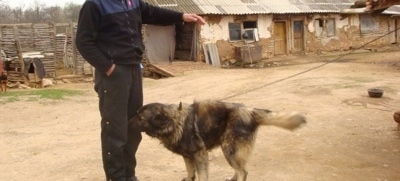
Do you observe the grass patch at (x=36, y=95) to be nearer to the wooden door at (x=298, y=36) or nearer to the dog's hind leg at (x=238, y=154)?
the dog's hind leg at (x=238, y=154)

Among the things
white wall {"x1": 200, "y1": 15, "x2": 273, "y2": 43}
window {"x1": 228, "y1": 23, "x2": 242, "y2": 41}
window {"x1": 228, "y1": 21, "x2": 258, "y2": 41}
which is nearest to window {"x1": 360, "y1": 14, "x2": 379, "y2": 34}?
white wall {"x1": 200, "y1": 15, "x2": 273, "y2": 43}

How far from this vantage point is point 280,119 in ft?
12.8

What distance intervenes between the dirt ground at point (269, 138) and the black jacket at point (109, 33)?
1.56 meters

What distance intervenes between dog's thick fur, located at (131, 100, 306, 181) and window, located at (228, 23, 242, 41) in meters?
15.9

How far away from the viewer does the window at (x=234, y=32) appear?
1958 cm

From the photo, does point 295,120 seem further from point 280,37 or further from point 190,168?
point 280,37

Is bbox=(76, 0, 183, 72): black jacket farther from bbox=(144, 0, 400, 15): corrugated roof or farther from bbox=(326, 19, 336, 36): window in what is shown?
bbox=(326, 19, 336, 36): window

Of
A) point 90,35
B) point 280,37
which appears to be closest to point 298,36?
point 280,37

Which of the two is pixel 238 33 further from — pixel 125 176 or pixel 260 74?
pixel 125 176

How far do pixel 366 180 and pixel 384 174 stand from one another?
317 millimetres

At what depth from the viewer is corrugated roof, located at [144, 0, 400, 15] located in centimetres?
1848

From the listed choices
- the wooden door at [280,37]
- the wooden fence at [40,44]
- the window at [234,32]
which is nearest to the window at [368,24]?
the wooden door at [280,37]

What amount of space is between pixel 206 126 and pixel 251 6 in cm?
1683

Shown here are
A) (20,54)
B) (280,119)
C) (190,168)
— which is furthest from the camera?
(20,54)
